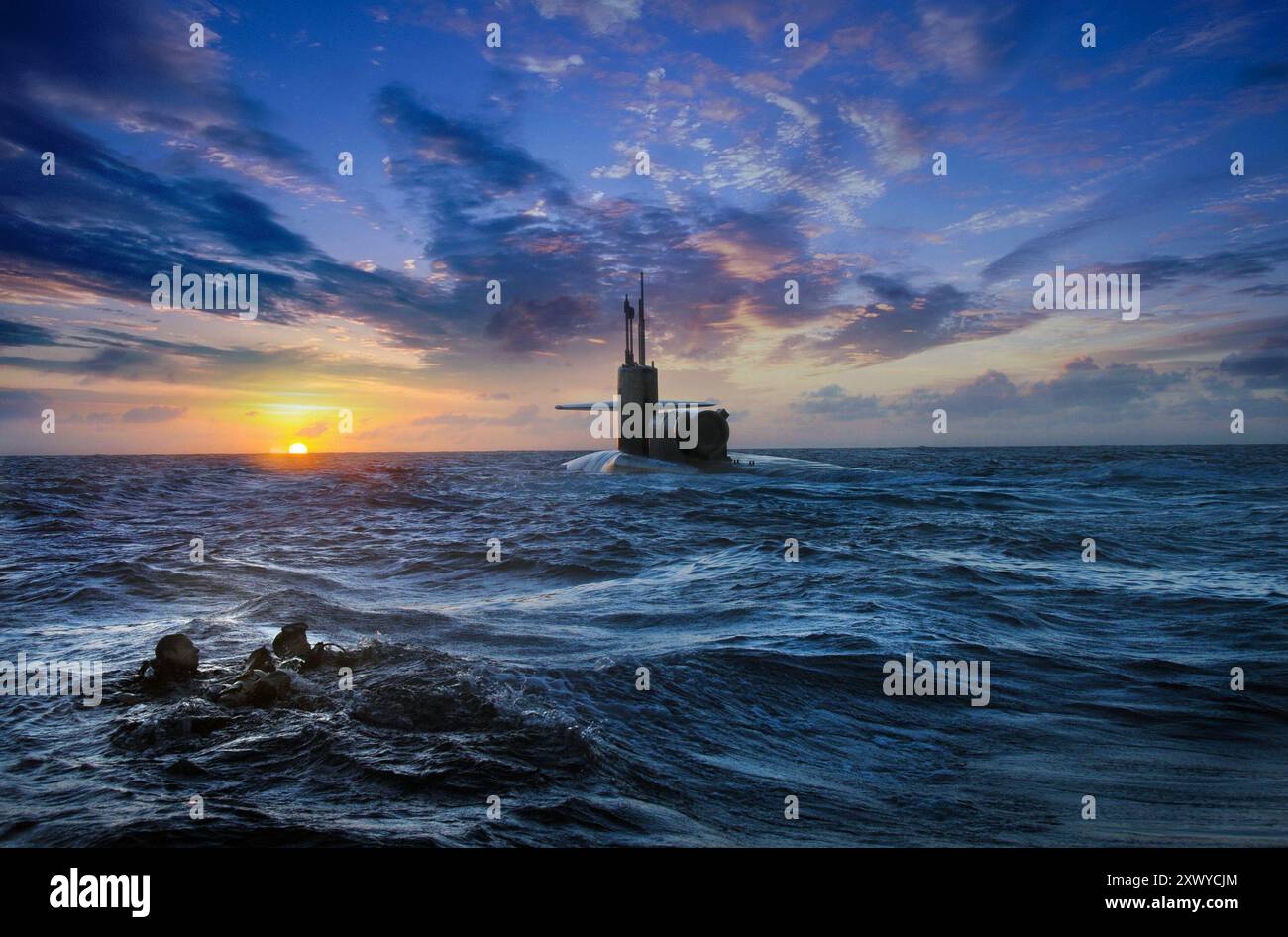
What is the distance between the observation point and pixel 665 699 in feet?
25.9

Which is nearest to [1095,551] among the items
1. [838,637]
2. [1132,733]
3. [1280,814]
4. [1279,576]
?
[1279,576]

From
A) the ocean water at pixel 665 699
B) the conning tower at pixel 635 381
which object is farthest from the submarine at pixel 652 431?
the ocean water at pixel 665 699

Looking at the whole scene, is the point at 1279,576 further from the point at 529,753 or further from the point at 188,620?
the point at 188,620

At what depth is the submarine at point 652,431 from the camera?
178 ft

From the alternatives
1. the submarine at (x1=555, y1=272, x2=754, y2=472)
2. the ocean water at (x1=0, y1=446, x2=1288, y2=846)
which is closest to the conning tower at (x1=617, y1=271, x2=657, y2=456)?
the submarine at (x1=555, y1=272, x2=754, y2=472)

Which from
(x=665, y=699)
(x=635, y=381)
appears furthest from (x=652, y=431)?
(x=665, y=699)

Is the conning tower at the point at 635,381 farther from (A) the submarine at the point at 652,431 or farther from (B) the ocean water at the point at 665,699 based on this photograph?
(B) the ocean water at the point at 665,699

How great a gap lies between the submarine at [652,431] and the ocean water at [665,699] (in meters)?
33.8

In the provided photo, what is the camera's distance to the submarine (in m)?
54.2

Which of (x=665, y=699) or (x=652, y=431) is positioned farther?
(x=652, y=431)

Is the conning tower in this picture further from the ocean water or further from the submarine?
the ocean water

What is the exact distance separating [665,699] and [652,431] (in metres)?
48.7

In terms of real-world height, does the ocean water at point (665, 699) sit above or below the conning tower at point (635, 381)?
below

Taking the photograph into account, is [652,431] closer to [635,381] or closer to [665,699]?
[635,381]
